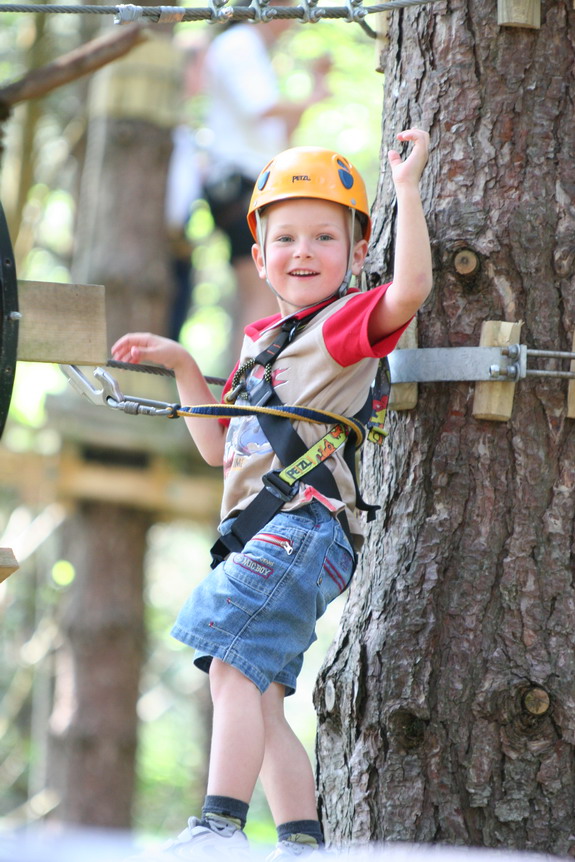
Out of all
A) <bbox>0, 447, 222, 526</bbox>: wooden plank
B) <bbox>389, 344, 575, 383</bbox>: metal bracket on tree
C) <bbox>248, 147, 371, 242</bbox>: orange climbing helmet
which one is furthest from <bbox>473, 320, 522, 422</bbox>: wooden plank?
<bbox>0, 447, 222, 526</bbox>: wooden plank

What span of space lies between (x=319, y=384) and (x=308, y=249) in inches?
12.1

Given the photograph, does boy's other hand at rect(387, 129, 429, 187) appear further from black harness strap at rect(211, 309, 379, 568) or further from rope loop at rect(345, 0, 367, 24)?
black harness strap at rect(211, 309, 379, 568)

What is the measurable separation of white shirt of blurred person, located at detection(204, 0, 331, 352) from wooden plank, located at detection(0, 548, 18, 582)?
15.4 feet

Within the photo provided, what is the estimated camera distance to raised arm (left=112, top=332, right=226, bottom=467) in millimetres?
2789

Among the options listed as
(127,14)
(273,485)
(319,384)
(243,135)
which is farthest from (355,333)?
(243,135)

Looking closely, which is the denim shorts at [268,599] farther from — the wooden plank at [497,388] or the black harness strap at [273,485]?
the wooden plank at [497,388]

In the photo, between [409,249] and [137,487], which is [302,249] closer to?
[409,249]

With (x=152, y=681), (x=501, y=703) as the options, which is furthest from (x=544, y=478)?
(x=152, y=681)

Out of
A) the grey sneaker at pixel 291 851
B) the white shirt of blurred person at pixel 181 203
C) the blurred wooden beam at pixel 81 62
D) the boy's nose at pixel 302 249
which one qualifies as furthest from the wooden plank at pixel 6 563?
the white shirt of blurred person at pixel 181 203

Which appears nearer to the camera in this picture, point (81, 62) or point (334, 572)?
point (334, 572)

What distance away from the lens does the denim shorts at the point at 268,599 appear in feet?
7.83

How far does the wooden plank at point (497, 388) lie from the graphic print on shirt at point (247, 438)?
44cm

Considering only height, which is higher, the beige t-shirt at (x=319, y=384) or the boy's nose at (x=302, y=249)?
the boy's nose at (x=302, y=249)

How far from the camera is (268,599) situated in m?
2.40
